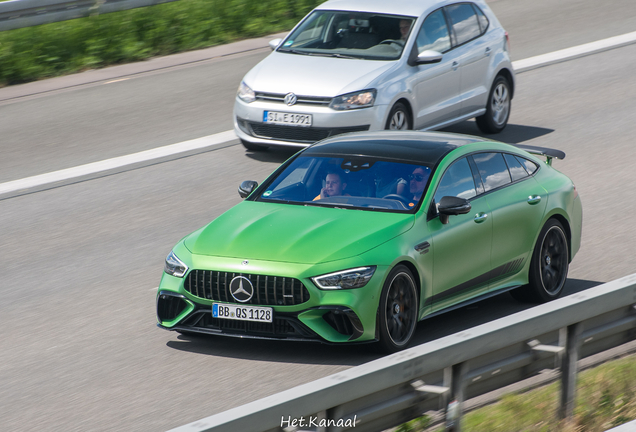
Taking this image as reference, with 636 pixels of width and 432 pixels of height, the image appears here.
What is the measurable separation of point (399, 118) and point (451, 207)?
18.3ft

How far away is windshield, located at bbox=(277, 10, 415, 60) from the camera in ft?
43.4

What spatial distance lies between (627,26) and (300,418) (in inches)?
746

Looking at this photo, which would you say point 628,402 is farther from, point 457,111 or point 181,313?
point 457,111

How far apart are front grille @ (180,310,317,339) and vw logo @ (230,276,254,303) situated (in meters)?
0.16

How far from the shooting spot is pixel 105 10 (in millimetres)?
19219

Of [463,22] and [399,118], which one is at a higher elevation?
[463,22]

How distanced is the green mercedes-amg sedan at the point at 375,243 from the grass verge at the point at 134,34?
1021cm

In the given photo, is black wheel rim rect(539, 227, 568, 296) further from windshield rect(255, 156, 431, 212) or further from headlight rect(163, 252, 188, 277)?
→ headlight rect(163, 252, 188, 277)

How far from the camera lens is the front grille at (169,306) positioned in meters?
7.21

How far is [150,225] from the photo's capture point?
10711mm

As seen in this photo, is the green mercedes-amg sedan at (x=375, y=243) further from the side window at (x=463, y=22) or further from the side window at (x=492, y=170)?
the side window at (x=463, y=22)

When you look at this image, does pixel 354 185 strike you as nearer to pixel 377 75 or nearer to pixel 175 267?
pixel 175 267

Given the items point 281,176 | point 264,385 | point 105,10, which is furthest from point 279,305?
point 105,10

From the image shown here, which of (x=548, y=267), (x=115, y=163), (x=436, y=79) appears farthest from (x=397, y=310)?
(x=115, y=163)
